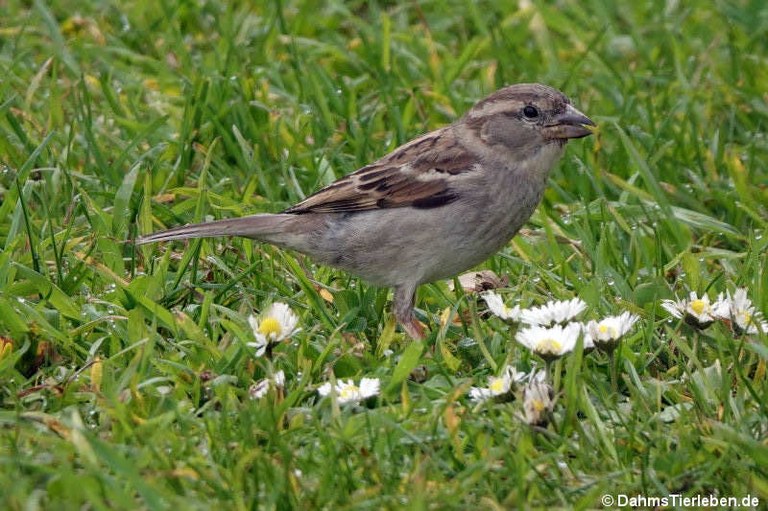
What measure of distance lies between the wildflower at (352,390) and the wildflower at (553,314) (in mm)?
596

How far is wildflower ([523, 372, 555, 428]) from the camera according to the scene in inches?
165

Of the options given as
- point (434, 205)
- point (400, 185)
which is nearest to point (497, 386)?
point (434, 205)

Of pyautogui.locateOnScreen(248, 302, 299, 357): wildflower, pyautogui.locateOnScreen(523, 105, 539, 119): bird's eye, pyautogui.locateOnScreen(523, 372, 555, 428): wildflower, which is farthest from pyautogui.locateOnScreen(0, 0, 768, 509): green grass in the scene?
pyautogui.locateOnScreen(523, 105, 539, 119): bird's eye

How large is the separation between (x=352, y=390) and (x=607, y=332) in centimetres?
88

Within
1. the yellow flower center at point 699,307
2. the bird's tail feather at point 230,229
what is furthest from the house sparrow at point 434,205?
the yellow flower center at point 699,307

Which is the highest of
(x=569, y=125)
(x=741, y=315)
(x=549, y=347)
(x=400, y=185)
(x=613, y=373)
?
(x=569, y=125)

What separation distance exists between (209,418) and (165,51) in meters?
4.12

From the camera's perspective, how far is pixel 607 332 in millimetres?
4500

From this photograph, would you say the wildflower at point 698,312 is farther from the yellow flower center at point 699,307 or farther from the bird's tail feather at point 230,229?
the bird's tail feather at point 230,229

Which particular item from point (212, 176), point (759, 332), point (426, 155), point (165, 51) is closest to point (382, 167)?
point (426, 155)

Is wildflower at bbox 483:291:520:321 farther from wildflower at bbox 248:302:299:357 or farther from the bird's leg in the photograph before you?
wildflower at bbox 248:302:299:357

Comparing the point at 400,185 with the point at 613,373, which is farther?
the point at 400,185

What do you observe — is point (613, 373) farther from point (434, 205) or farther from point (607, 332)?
point (434, 205)

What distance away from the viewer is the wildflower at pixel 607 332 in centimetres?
448
